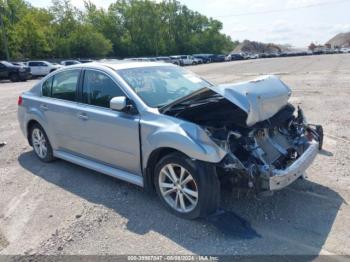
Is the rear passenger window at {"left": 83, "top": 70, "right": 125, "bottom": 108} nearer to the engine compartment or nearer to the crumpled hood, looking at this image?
the engine compartment

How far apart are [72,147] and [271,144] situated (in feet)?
9.27

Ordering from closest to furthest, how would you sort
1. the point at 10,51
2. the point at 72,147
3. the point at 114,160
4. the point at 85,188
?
the point at 114,160
the point at 85,188
the point at 72,147
the point at 10,51

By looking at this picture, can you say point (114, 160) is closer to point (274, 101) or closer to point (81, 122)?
point (81, 122)

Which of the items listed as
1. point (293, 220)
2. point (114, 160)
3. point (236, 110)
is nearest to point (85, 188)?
point (114, 160)

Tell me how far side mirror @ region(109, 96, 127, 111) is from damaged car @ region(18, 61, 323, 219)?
1cm

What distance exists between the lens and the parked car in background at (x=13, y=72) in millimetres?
27995

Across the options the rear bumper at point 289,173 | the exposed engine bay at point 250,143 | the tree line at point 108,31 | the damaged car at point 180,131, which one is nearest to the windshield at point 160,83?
the damaged car at point 180,131

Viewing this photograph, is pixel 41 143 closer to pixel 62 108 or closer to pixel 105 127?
pixel 62 108

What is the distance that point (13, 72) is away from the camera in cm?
2800

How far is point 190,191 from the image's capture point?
3910 mm

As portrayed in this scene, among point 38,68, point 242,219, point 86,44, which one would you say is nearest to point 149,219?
point 242,219

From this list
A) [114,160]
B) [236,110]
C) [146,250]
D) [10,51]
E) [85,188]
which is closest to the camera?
[146,250]

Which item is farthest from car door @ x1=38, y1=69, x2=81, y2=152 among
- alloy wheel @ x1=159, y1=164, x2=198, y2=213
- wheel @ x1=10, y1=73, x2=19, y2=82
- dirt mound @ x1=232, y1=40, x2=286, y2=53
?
dirt mound @ x1=232, y1=40, x2=286, y2=53

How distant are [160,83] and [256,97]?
146cm
